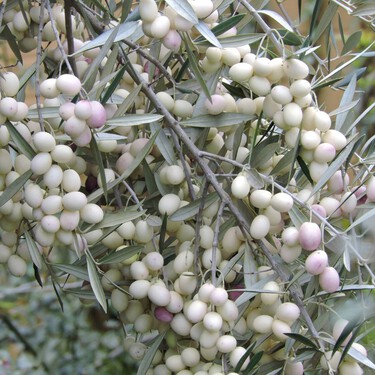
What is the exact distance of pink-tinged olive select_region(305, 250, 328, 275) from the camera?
0.54 m

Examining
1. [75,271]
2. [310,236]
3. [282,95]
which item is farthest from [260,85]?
[75,271]

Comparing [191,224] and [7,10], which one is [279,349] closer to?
[191,224]

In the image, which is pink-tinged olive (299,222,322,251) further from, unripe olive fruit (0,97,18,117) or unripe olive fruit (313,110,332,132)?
unripe olive fruit (0,97,18,117)

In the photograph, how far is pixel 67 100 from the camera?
61 centimetres

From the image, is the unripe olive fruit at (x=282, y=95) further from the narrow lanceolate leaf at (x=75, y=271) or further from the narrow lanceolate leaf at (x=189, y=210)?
the narrow lanceolate leaf at (x=75, y=271)

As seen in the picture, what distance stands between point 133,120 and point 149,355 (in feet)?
0.67

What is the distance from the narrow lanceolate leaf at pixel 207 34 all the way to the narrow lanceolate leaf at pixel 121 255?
0.17 m

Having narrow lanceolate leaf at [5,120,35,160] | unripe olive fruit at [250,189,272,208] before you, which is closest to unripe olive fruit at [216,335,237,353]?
unripe olive fruit at [250,189,272,208]

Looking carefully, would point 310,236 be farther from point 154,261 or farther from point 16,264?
point 16,264

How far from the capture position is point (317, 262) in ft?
1.76

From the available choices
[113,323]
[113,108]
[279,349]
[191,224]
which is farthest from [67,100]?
[113,323]

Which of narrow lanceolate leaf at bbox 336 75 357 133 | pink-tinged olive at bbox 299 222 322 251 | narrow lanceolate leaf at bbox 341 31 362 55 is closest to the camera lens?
pink-tinged olive at bbox 299 222 322 251

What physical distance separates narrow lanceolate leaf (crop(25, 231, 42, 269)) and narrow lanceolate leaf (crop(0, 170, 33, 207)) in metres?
0.07

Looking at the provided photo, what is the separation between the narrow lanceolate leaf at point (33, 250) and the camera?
643 millimetres
